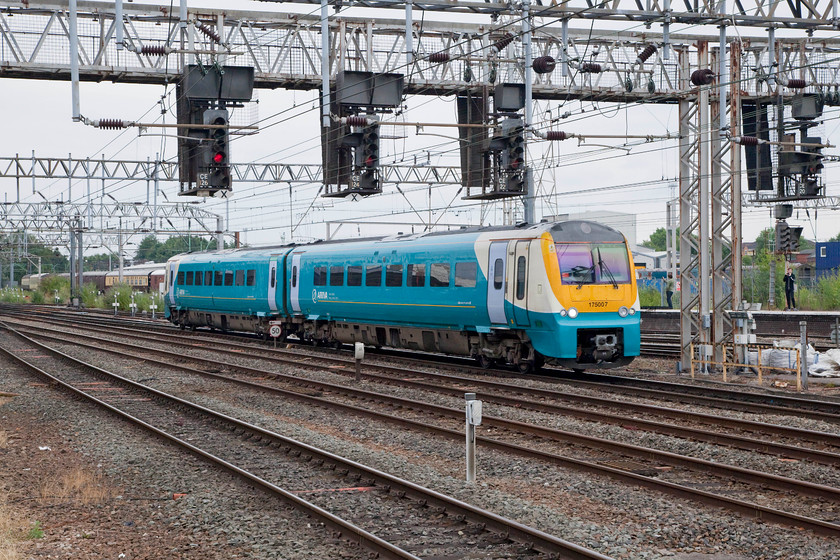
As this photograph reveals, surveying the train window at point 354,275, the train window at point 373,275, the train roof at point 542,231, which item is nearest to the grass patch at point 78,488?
the train roof at point 542,231

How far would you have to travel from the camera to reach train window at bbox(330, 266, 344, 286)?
26484mm

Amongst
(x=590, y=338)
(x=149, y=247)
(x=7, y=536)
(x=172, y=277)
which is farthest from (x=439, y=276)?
(x=149, y=247)

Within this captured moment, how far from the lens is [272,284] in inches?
1216

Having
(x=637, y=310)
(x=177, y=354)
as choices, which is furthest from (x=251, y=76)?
(x=637, y=310)

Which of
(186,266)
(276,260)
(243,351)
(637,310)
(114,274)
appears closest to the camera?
(637,310)

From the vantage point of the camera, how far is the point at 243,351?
1102 inches

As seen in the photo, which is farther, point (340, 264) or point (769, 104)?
point (769, 104)

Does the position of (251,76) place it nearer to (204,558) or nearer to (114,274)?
(204,558)

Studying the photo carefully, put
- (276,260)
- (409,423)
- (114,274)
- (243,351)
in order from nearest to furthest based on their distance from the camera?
(409,423) < (243,351) < (276,260) < (114,274)

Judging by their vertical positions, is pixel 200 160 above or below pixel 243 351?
above

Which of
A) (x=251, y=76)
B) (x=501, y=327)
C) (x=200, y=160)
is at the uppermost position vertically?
(x=251, y=76)

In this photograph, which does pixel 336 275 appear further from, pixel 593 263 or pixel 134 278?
pixel 134 278

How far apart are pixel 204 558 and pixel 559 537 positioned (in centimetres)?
276

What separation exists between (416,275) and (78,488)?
13.4 m
